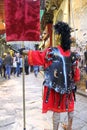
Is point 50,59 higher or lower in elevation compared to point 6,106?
higher

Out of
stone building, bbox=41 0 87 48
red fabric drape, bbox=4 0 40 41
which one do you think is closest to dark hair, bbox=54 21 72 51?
red fabric drape, bbox=4 0 40 41

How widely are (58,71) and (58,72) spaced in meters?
0.02

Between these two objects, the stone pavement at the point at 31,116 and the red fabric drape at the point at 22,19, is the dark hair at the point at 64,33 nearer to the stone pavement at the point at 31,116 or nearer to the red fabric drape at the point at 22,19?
the red fabric drape at the point at 22,19

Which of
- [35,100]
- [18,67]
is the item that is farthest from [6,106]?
[18,67]

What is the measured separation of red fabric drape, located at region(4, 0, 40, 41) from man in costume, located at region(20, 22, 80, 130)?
524 millimetres

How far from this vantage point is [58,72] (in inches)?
266

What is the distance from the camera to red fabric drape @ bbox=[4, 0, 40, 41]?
7203 millimetres

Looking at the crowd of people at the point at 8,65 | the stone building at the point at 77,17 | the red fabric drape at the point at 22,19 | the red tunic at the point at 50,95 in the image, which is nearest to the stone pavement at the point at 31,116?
the red tunic at the point at 50,95

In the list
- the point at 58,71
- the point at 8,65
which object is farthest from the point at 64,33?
the point at 8,65

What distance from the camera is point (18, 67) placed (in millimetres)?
30797

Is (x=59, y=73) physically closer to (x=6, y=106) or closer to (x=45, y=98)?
(x=45, y=98)

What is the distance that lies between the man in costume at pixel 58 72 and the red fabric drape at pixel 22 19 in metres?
0.52

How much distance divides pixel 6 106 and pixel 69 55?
4983 millimetres

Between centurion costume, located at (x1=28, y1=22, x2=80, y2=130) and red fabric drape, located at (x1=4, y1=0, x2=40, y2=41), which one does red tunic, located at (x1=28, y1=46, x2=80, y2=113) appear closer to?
centurion costume, located at (x1=28, y1=22, x2=80, y2=130)
